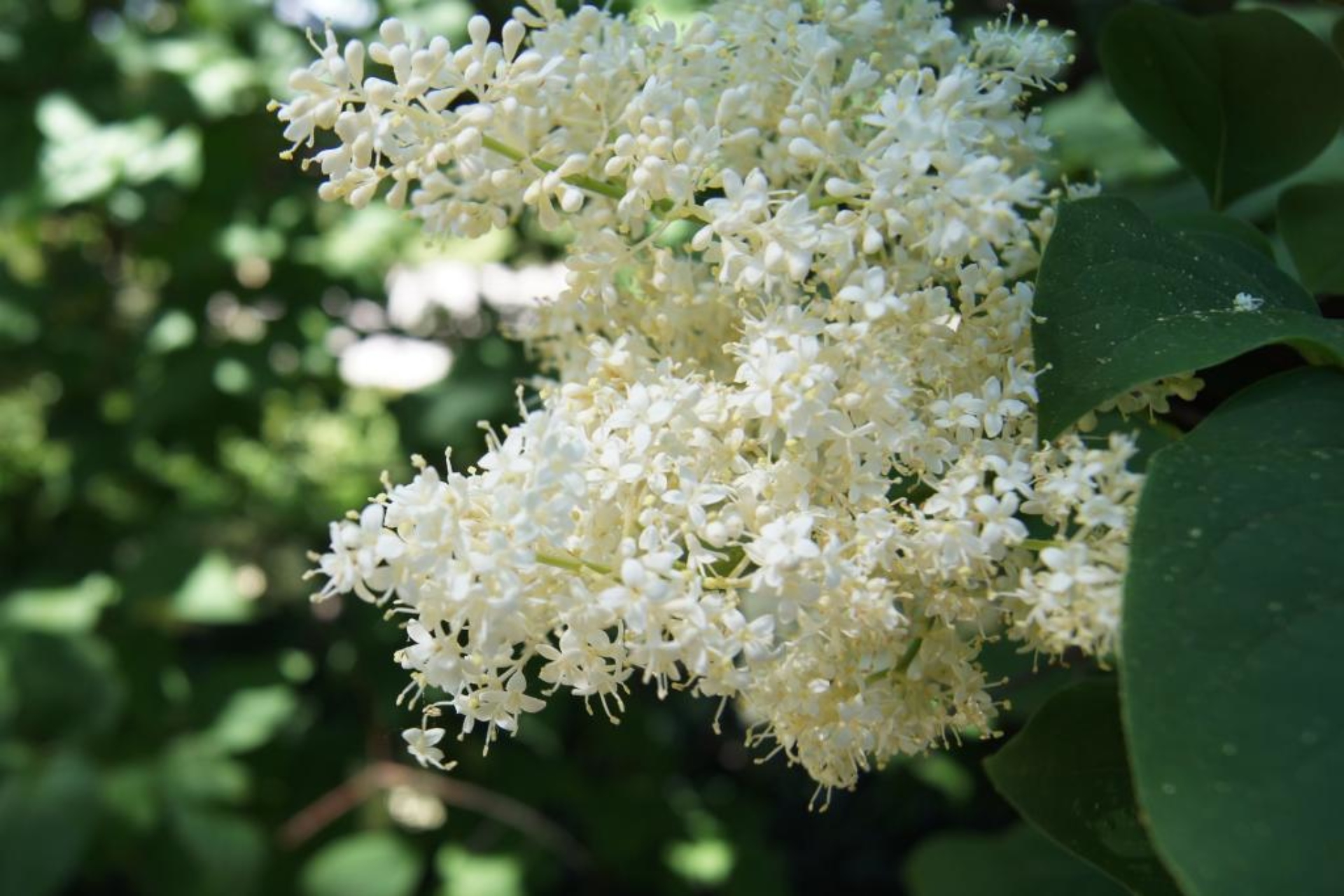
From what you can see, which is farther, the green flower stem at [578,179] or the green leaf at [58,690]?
the green leaf at [58,690]

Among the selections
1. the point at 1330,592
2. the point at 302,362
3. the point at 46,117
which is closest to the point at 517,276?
the point at 302,362

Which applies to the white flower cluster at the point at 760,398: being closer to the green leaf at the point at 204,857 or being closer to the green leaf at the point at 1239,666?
the green leaf at the point at 1239,666

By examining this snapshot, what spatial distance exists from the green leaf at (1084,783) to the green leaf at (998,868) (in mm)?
631

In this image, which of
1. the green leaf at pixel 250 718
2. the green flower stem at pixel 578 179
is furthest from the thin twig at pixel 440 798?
the green flower stem at pixel 578 179

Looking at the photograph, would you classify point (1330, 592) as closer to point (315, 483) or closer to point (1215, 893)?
point (1215, 893)

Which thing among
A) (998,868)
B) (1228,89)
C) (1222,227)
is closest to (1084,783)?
(1222,227)

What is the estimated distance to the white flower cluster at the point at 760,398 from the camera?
1.81ft

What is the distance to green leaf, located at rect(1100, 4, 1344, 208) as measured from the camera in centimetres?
80

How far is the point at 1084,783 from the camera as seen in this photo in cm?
64

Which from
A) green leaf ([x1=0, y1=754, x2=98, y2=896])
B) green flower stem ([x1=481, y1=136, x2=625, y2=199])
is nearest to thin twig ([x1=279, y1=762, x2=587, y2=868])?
green leaf ([x1=0, y1=754, x2=98, y2=896])

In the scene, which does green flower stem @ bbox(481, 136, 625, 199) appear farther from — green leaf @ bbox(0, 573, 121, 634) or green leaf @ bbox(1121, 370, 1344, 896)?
green leaf @ bbox(0, 573, 121, 634)

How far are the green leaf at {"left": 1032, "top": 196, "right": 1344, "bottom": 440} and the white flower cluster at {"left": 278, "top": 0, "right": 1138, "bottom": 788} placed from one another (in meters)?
0.02

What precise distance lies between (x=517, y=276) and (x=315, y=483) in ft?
2.93

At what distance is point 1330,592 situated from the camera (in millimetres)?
447
